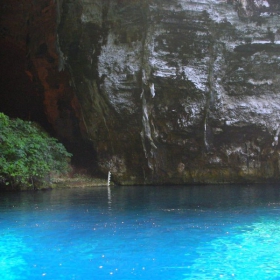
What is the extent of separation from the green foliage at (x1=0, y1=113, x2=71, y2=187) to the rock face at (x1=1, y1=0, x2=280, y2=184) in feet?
11.3

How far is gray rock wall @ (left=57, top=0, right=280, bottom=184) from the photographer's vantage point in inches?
647

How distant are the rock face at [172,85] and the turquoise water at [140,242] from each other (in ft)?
27.9

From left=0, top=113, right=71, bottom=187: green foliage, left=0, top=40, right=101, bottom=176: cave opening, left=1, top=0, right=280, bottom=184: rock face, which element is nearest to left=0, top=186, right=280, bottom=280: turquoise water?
left=0, top=113, right=71, bottom=187: green foliage

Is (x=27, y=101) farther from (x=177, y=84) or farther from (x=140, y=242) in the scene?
(x=140, y=242)

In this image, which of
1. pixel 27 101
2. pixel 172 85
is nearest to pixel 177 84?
pixel 172 85

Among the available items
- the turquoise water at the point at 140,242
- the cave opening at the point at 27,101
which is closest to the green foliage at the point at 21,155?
the cave opening at the point at 27,101

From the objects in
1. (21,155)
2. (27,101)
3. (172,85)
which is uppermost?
(172,85)

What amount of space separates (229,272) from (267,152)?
14.5m

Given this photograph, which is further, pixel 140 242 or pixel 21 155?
pixel 21 155

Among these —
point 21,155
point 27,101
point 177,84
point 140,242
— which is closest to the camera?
point 140,242

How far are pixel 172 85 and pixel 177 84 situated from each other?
0.70ft

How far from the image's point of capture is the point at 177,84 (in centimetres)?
1706

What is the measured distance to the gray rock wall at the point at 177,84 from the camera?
16438 mm

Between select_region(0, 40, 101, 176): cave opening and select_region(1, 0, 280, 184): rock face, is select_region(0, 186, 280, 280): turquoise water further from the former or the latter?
select_region(0, 40, 101, 176): cave opening
